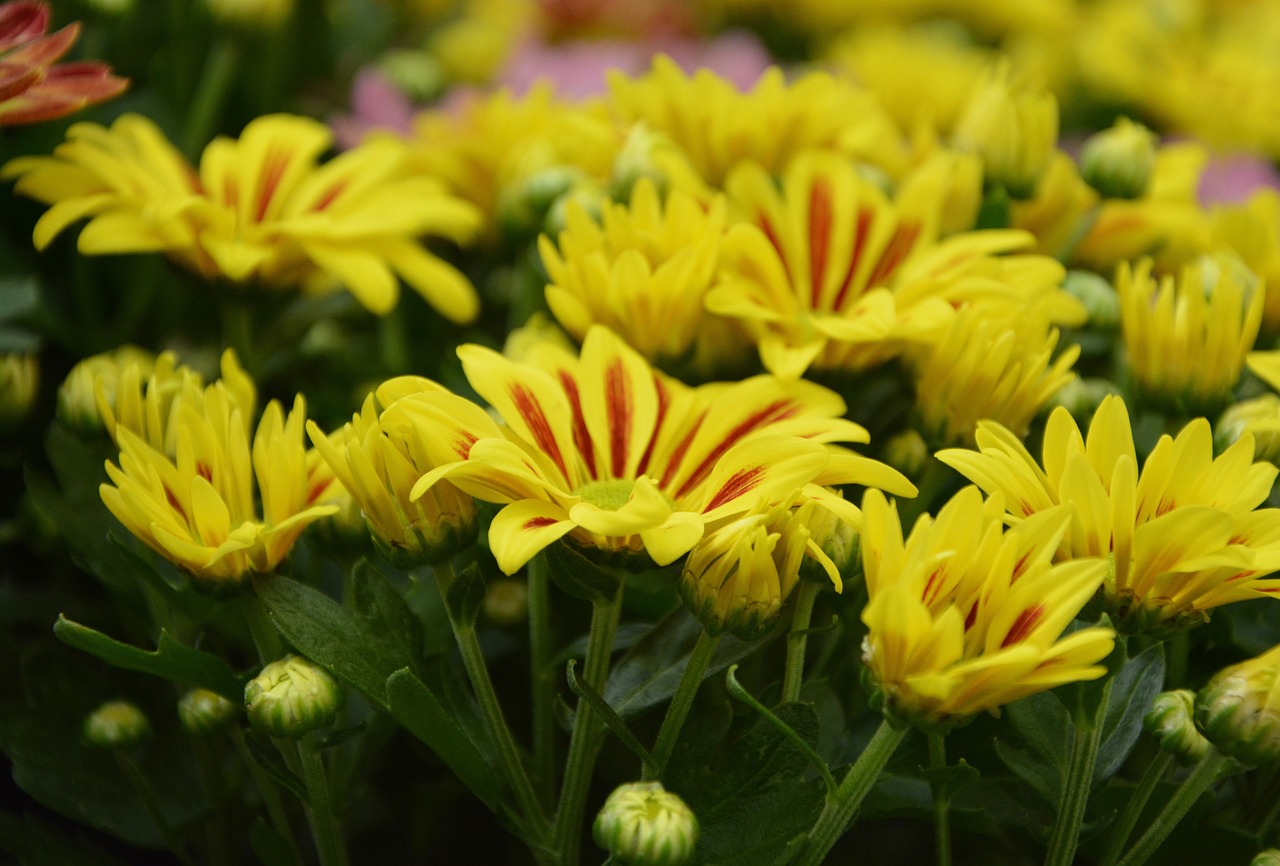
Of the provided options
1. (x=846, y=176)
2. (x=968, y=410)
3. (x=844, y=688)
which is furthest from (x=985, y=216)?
(x=844, y=688)

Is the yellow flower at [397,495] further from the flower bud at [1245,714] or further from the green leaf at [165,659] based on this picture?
the flower bud at [1245,714]

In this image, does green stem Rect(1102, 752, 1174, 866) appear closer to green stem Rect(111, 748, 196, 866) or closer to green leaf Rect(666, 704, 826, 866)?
green leaf Rect(666, 704, 826, 866)

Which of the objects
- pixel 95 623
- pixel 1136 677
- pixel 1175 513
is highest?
pixel 1175 513

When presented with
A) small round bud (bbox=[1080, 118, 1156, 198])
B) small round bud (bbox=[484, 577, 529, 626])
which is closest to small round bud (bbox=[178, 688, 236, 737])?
small round bud (bbox=[484, 577, 529, 626])

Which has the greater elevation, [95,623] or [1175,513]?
[1175,513]

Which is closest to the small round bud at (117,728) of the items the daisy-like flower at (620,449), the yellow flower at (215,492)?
the yellow flower at (215,492)

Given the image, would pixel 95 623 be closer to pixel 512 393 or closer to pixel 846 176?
pixel 512 393
